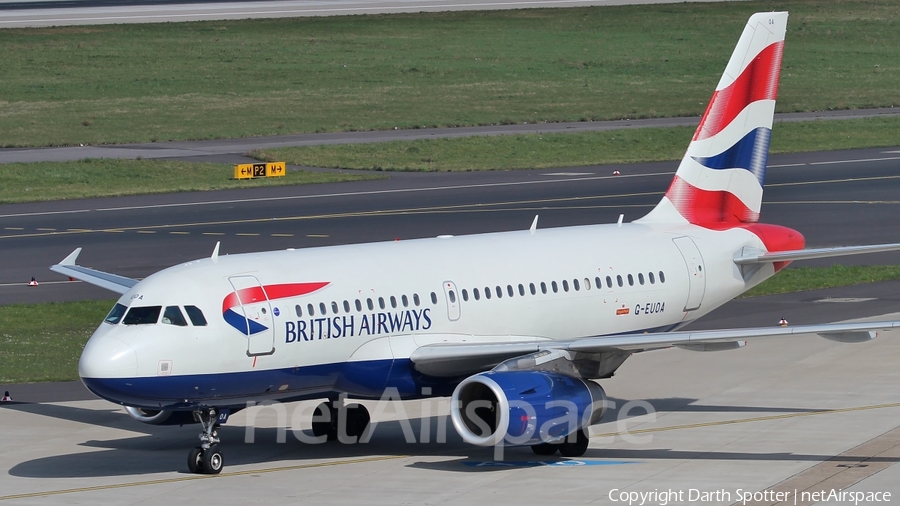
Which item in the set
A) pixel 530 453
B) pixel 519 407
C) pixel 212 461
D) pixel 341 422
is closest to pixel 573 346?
pixel 519 407

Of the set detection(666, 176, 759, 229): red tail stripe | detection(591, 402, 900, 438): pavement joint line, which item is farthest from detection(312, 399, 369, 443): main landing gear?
detection(666, 176, 759, 229): red tail stripe

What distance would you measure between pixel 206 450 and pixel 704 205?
14553mm

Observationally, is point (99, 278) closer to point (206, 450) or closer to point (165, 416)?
point (165, 416)

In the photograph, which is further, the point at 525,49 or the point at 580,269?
the point at 525,49

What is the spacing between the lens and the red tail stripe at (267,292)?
26219 millimetres

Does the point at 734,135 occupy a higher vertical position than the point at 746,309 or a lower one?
higher

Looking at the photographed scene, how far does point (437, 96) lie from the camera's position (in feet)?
356

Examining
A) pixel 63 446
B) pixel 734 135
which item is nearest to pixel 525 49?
pixel 734 135

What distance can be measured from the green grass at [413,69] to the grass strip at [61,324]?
4571 cm

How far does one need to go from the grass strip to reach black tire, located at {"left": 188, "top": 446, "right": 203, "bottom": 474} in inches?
416

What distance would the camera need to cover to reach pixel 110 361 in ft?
81.9

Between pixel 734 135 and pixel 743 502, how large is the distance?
1340 cm

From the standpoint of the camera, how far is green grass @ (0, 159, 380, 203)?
71.0 m

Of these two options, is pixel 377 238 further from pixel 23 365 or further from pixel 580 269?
pixel 580 269
